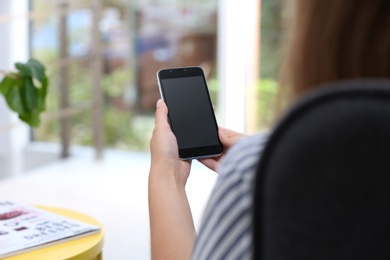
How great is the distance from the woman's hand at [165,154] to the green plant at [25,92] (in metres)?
0.49

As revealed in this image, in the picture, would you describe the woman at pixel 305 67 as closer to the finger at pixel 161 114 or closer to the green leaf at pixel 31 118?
the finger at pixel 161 114

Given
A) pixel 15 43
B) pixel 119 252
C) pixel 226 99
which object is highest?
pixel 15 43

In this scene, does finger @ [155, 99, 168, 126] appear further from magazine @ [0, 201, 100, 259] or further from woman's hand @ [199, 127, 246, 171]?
magazine @ [0, 201, 100, 259]

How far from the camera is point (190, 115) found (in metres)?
1.07

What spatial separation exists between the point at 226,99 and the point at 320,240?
9.18 ft

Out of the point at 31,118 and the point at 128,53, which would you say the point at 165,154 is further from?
the point at 128,53

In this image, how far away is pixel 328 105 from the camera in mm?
442

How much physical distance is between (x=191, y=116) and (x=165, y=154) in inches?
7.6

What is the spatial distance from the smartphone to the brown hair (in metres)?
0.47

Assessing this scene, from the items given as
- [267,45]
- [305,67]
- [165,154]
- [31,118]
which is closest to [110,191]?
[267,45]

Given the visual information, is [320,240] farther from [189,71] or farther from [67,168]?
[67,168]

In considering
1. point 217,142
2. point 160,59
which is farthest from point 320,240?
point 160,59

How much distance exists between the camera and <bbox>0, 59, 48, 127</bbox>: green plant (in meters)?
1.39

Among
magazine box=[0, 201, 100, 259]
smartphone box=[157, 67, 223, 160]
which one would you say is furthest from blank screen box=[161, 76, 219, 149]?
magazine box=[0, 201, 100, 259]
